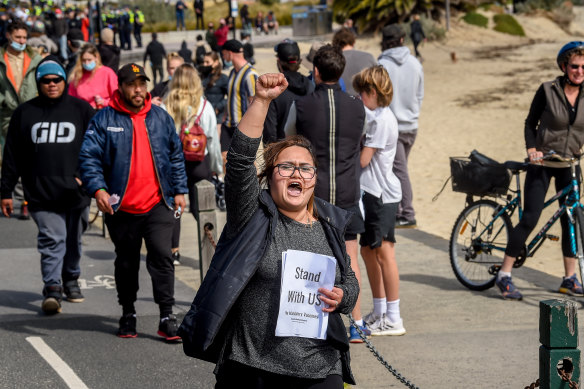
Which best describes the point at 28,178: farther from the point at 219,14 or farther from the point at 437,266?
the point at 219,14

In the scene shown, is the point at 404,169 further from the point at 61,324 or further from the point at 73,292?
the point at 61,324

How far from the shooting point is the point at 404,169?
11.0m

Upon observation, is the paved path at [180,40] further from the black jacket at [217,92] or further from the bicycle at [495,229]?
the bicycle at [495,229]

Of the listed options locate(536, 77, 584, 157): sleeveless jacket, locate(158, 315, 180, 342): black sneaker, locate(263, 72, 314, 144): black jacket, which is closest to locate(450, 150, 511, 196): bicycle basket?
locate(536, 77, 584, 157): sleeveless jacket

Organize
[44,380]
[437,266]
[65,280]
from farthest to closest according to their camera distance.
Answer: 1. [437,266]
2. [65,280]
3. [44,380]

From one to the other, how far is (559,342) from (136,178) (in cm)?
381

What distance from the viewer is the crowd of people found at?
392 centimetres

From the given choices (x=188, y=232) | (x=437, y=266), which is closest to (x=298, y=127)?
(x=437, y=266)

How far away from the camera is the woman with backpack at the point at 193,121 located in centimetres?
909

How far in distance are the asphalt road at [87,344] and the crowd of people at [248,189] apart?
216 mm

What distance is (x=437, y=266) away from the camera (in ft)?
32.0

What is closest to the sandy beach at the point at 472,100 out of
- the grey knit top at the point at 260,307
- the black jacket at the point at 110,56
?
the black jacket at the point at 110,56

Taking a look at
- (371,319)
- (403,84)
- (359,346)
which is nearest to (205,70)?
(403,84)

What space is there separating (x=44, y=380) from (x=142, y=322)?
1.53 meters
